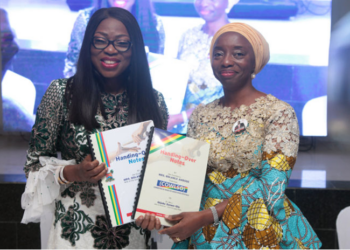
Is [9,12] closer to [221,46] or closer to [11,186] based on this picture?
[11,186]

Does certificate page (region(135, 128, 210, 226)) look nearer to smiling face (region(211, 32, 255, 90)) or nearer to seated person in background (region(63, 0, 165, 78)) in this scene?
smiling face (region(211, 32, 255, 90))

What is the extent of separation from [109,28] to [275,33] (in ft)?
11.1

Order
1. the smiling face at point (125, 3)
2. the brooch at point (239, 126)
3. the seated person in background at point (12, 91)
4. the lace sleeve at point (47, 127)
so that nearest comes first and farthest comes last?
the brooch at point (239, 126), the lace sleeve at point (47, 127), the smiling face at point (125, 3), the seated person in background at point (12, 91)

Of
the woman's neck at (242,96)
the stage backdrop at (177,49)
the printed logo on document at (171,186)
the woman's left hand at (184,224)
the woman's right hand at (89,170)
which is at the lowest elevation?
the woman's left hand at (184,224)

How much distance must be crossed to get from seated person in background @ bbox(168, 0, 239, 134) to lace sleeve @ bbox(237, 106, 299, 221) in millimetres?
2954

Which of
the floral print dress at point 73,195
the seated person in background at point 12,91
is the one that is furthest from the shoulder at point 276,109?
the seated person in background at point 12,91

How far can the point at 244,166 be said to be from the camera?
57.4 inches

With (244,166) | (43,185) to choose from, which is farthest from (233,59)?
(43,185)

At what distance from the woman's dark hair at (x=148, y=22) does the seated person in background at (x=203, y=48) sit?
324 millimetres

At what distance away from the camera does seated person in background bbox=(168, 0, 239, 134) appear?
436 cm

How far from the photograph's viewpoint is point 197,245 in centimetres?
146

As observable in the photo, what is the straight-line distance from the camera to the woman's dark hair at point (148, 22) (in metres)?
4.35

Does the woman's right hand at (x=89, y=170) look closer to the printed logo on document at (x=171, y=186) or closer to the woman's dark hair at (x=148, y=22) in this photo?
the printed logo on document at (x=171, y=186)

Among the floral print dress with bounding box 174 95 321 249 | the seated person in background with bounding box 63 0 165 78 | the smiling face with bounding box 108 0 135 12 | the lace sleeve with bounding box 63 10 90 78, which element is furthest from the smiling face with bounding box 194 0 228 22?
the floral print dress with bounding box 174 95 321 249
